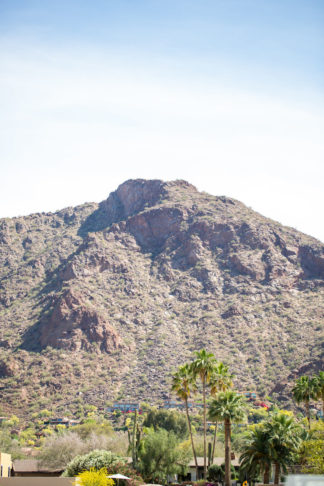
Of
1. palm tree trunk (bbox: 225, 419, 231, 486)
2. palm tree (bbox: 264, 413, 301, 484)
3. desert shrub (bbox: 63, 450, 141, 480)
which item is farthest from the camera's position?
desert shrub (bbox: 63, 450, 141, 480)

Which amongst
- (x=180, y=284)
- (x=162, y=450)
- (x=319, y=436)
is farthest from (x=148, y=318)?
(x=319, y=436)

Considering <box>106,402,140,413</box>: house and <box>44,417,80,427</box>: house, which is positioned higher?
<box>106,402,140,413</box>: house

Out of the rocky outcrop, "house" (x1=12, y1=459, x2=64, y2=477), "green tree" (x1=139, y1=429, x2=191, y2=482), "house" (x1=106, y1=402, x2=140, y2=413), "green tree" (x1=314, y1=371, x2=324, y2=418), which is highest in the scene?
the rocky outcrop

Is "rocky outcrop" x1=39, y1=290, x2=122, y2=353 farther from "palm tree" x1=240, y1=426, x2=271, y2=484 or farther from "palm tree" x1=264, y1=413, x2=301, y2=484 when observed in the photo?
"palm tree" x1=264, y1=413, x2=301, y2=484

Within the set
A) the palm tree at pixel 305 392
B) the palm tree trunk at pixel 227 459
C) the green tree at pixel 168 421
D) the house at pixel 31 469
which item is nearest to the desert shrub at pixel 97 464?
the palm tree trunk at pixel 227 459

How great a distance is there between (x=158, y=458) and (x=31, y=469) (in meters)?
17.7

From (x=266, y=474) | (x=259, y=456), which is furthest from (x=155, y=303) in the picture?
(x=266, y=474)

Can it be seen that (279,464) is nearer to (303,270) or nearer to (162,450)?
(162,450)

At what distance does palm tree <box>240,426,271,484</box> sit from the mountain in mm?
65461

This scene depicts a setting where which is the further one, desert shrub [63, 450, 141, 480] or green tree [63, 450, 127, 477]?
green tree [63, 450, 127, 477]

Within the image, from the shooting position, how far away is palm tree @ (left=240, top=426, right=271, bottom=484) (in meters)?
47.9

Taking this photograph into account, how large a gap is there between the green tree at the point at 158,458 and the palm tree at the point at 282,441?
57.4 ft

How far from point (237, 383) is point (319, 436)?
7287 centimetres

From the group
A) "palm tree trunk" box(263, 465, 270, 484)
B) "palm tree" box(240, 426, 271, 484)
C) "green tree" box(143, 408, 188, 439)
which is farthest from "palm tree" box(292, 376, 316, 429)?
"green tree" box(143, 408, 188, 439)
